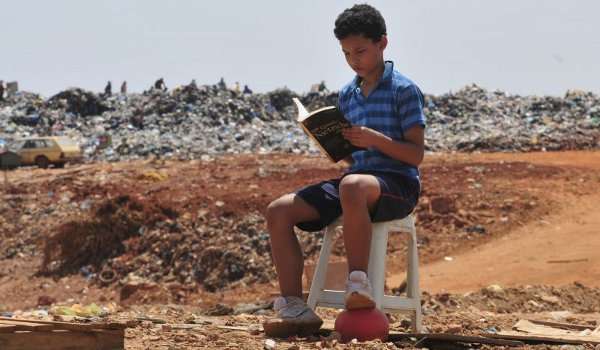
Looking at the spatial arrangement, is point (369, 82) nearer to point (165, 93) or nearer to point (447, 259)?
point (447, 259)

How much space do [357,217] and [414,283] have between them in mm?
886

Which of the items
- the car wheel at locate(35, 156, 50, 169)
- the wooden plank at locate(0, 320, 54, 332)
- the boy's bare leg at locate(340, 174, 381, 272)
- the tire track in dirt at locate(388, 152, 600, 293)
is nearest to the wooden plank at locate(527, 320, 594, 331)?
the boy's bare leg at locate(340, 174, 381, 272)

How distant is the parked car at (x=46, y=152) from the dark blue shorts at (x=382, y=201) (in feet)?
73.4

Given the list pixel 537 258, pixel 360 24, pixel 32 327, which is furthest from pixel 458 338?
pixel 537 258

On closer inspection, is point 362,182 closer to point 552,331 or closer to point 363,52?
point 363,52

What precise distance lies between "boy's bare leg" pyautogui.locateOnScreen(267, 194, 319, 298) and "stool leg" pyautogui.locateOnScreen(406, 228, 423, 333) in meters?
0.66

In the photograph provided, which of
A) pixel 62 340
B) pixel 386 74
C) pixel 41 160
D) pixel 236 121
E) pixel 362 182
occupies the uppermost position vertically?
pixel 236 121

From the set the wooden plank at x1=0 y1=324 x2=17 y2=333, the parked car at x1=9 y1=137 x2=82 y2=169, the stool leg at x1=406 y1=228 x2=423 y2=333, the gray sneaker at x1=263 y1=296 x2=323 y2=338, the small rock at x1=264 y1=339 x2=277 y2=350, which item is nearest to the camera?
the wooden plank at x1=0 y1=324 x2=17 y2=333

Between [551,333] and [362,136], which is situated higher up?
[362,136]

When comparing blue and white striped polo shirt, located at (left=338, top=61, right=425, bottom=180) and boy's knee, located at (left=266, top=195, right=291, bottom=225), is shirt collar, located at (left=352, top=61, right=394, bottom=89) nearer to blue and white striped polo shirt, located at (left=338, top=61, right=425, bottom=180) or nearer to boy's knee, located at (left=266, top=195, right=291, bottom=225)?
blue and white striped polo shirt, located at (left=338, top=61, right=425, bottom=180)

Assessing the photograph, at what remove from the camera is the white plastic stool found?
16.0ft

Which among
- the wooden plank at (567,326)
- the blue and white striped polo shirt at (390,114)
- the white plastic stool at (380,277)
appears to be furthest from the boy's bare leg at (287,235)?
the wooden plank at (567,326)

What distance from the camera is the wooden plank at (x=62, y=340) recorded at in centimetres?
383

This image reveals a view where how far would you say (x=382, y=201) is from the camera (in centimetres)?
479
